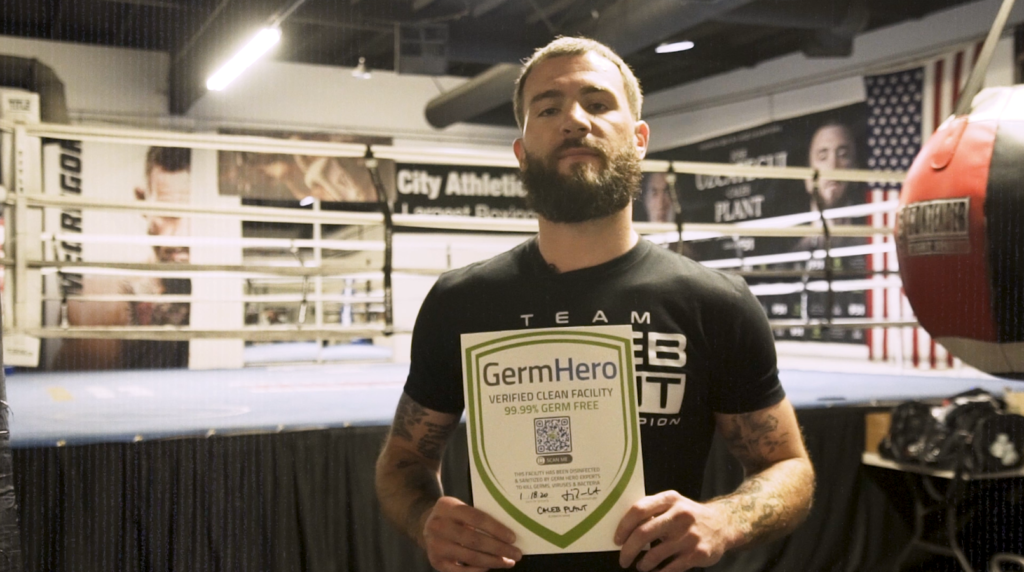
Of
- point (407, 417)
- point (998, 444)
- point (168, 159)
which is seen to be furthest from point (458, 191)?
point (407, 417)

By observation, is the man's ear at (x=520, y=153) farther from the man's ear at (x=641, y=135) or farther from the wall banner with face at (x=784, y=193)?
the wall banner with face at (x=784, y=193)

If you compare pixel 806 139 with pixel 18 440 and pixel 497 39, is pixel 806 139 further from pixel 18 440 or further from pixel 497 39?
pixel 18 440

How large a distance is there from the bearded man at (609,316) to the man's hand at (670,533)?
0.06 metres

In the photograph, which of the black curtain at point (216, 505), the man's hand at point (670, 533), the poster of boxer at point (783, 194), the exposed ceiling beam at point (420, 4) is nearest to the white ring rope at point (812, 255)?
the poster of boxer at point (783, 194)

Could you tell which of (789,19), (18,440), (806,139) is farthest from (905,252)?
(806,139)

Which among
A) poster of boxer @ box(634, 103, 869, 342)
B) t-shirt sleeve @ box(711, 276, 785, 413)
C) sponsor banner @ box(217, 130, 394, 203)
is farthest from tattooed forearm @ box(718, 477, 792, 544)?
sponsor banner @ box(217, 130, 394, 203)

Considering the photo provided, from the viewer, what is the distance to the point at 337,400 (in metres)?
2.96

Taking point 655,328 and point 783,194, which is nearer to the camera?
point 655,328

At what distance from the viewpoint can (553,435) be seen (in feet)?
3.27

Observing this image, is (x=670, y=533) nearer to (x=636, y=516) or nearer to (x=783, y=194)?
(x=636, y=516)

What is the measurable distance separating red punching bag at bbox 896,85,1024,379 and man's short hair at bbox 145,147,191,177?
6906 millimetres

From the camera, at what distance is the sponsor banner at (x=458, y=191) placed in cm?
842

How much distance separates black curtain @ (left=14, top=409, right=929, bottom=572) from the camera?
1878mm

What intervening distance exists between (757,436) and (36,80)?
5978 millimetres
